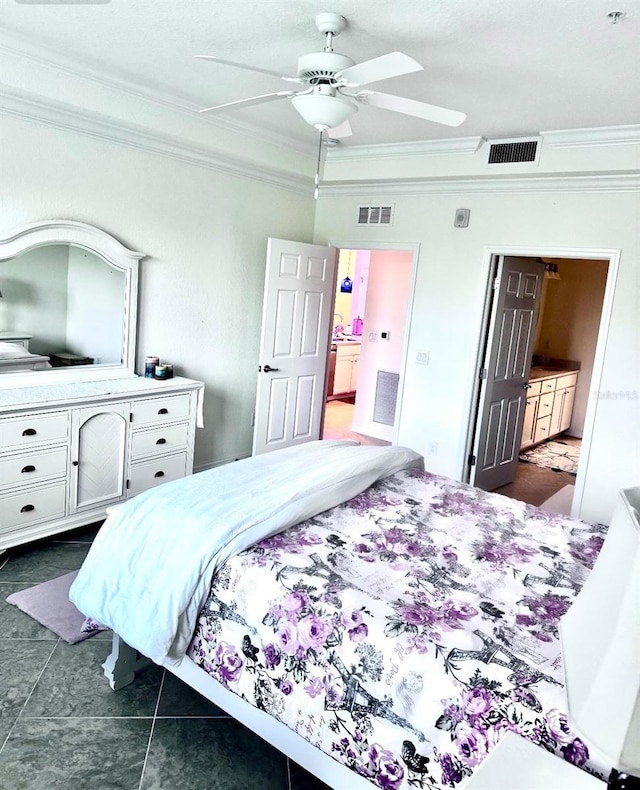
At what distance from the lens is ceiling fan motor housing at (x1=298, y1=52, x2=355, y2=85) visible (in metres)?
2.51

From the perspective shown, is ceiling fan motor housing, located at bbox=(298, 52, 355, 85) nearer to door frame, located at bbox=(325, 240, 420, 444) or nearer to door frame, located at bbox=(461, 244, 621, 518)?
door frame, located at bbox=(461, 244, 621, 518)

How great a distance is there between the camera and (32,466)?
3.29m

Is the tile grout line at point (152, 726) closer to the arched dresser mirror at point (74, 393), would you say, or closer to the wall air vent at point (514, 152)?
the arched dresser mirror at point (74, 393)

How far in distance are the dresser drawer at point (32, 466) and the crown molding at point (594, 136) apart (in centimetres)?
359

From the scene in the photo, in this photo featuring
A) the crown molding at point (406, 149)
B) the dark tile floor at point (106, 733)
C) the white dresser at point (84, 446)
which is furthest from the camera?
the crown molding at point (406, 149)

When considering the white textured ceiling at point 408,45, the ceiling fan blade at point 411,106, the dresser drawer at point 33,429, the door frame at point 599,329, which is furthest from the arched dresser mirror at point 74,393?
the door frame at point 599,329

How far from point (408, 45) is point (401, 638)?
2.51 metres

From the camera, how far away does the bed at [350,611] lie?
5.28ft

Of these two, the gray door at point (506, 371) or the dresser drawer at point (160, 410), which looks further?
the gray door at point (506, 371)

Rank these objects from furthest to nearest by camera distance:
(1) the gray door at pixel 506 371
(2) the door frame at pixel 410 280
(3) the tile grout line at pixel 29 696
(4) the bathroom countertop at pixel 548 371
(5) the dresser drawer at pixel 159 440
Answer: (4) the bathroom countertop at pixel 548 371
(2) the door frame at pixel 410 280
(1) the gray door at pixel 506 371
(5) the dresser drawer at pixel 159 440
(3) the tile grout line at pixel 29 696

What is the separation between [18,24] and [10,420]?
75.6 inches

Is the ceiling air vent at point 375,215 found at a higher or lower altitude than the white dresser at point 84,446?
higher

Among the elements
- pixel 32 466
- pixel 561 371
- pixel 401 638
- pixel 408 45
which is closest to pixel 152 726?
pixel 401 638

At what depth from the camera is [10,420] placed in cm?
315
